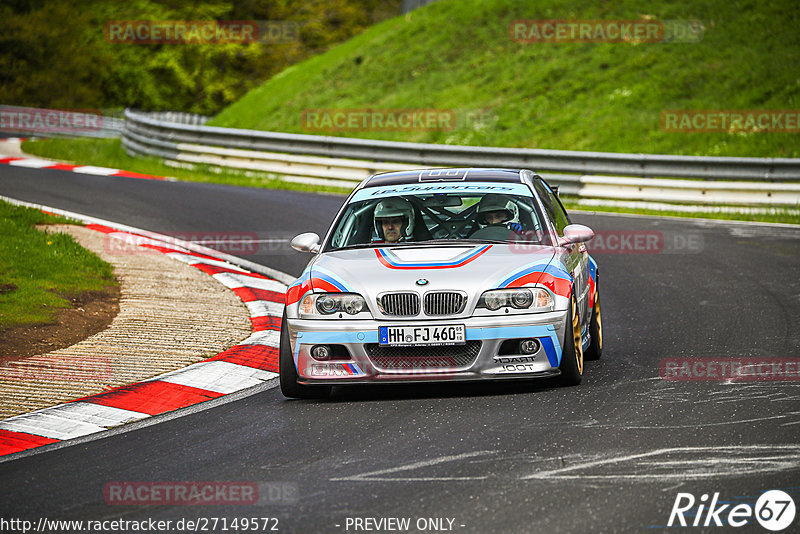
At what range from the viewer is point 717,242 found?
14859 mm

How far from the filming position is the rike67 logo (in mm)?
4539

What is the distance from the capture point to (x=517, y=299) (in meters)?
7.04

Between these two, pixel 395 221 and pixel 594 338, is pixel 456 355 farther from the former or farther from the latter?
pixel 594 338

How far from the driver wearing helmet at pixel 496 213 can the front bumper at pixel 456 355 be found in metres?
1.25

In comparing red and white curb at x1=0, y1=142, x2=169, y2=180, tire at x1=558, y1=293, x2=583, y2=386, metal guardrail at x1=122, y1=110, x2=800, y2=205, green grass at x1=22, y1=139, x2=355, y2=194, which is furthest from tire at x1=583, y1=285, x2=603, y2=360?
red and white curb at x1=0, y1=142, x2=169, y2=180

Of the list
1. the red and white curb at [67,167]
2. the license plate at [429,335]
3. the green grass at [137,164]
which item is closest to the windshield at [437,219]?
the license plate at [429,335]

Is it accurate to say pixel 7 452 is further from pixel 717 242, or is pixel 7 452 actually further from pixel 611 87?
pixel 611 87

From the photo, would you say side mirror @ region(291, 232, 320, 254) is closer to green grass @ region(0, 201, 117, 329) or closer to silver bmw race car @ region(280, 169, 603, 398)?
silver bmw race car @ region(280, 169, 603, 398)

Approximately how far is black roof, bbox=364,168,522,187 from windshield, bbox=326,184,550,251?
204 millimetres

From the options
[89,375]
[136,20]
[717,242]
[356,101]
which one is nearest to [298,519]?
[89,375]

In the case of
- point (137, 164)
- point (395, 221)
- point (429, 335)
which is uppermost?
point (137, 164)

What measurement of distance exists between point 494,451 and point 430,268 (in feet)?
5.71

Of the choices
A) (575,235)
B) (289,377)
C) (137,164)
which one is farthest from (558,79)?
(289,377)

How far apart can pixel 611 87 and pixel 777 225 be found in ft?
36.1
